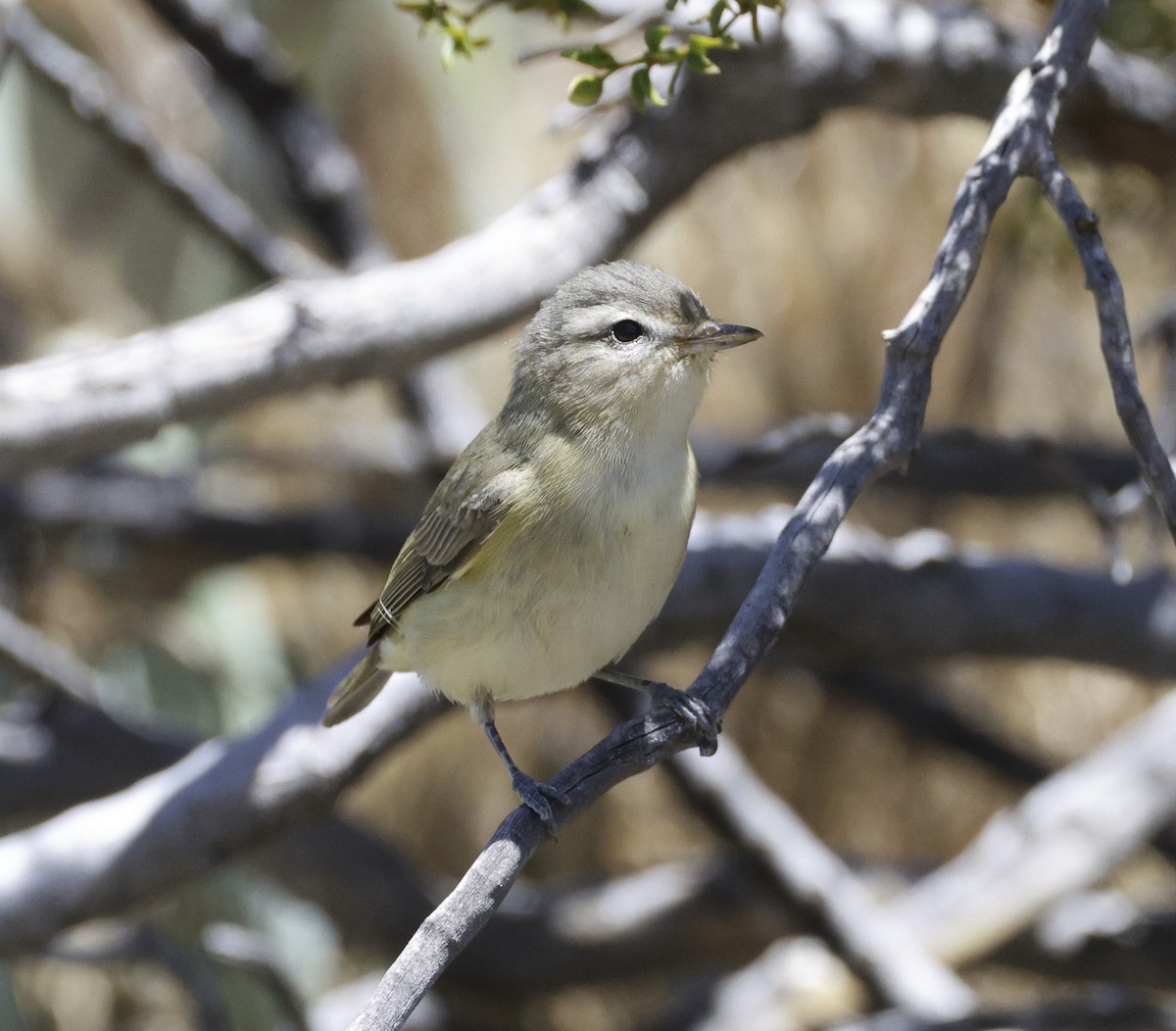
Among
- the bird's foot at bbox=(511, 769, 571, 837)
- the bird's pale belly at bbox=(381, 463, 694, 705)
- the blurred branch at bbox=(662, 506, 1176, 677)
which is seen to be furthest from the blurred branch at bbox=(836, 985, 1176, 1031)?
the bird's foot at bbox=(511, 769, 571, 837)

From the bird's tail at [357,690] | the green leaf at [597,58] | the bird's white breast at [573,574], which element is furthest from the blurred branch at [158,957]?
the green leaf at [597,58]

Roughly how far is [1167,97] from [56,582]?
4.80 meters

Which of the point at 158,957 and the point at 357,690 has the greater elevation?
the point at 158,957

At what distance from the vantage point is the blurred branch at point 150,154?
382 centimetres

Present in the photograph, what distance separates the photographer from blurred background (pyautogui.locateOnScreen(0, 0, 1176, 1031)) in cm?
525

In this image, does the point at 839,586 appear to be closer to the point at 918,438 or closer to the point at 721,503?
the point at 918,438

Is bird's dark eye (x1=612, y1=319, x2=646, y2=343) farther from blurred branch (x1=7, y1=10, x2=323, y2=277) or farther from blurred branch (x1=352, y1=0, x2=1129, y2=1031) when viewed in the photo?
blurred branch (x1=7, y1=10, x2=323, y2=277)

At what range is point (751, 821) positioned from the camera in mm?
3918

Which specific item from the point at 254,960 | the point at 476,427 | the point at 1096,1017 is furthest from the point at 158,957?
the point at 1096,1017

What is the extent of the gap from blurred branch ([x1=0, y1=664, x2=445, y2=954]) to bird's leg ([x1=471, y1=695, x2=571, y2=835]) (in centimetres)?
43

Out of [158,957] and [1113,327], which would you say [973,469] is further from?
[158,957]

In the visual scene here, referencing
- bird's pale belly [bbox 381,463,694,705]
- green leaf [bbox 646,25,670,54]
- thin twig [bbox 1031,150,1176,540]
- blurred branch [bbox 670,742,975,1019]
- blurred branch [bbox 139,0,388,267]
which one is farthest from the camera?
blurred branch [bbox 139,0,388,267]

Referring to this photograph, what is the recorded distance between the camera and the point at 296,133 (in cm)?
440

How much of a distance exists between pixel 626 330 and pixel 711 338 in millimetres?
178
